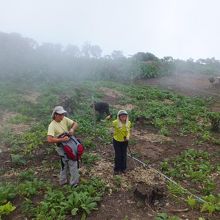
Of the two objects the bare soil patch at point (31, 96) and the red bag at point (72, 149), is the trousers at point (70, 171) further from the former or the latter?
the bare soil patch at point (31, 96)

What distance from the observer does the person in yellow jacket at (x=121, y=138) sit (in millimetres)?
8039

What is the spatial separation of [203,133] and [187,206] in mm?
5646

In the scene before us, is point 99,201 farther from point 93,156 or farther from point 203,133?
point 203,133

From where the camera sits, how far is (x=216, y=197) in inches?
293

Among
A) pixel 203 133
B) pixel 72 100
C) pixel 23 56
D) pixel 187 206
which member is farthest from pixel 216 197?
pixel 23 56

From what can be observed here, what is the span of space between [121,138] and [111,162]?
1289mm

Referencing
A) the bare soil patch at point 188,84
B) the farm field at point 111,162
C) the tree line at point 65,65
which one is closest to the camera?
the farm field at point 111,162

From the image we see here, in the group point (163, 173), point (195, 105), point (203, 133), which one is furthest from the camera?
point (195, 105)

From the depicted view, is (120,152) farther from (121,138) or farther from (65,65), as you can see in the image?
(65,65)

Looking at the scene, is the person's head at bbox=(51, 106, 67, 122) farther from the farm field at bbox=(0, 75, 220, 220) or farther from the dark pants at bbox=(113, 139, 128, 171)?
the dark pants at bbox=(113, 139, 128, 171)

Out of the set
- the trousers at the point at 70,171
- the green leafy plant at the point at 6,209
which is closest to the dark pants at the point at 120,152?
the trousers at the point at 70,171

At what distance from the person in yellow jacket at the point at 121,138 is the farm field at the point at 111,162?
0.26 meters

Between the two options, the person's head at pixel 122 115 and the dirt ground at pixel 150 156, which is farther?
the person's head at pixel 122 115

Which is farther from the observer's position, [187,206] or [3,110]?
[3,110]
